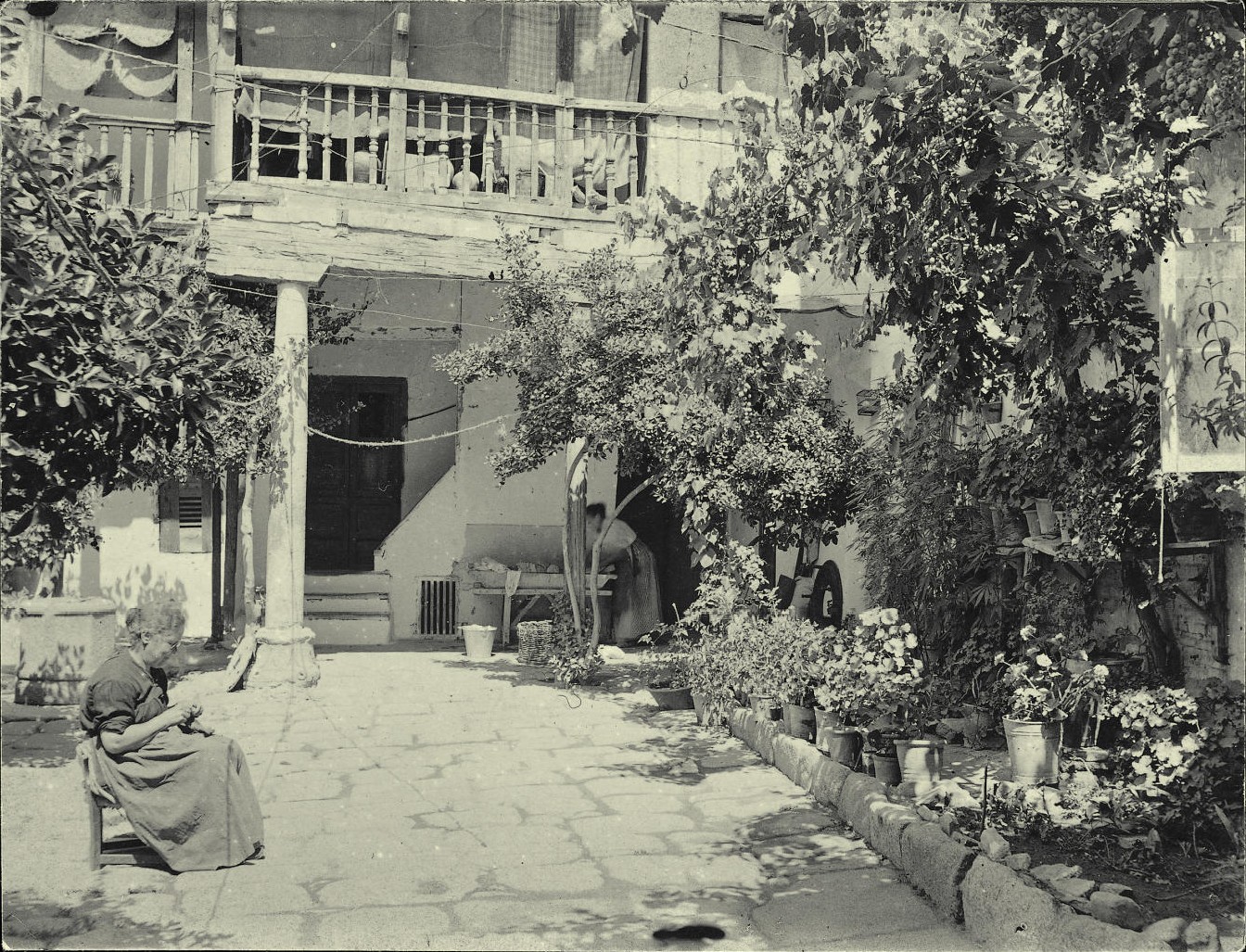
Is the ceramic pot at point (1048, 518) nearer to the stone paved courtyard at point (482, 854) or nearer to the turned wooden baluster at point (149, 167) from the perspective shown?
the stone paved courtyard at point (482, 854)

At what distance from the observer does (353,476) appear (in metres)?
15.2

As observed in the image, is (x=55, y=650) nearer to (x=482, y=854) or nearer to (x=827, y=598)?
(x=482, y=854)

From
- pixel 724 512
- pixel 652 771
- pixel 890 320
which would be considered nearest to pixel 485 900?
pixel 652 771

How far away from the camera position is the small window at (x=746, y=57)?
1330cm

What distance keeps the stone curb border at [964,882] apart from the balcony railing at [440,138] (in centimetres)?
695

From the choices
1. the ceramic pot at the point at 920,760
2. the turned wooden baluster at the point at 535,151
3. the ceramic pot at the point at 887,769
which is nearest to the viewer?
the ceramic pot at the point at 920,760

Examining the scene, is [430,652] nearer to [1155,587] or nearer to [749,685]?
[749,685]

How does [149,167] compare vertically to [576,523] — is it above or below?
above

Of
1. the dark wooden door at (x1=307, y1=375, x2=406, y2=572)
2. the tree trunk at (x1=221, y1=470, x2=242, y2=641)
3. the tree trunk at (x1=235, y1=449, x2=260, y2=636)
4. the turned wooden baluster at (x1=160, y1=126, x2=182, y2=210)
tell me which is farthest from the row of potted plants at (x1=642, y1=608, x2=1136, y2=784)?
the dark wooden door at (x1=307, y1=375, x2=406, y2=572)

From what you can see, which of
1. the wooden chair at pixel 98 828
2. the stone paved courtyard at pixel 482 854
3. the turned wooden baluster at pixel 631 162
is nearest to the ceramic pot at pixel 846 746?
the stone paved courtyard at pixel 482 854

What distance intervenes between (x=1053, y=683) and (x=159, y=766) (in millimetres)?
4914

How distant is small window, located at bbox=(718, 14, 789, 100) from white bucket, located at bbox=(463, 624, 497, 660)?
6.84 m

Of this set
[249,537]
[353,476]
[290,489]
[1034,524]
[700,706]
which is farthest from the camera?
[353,476]

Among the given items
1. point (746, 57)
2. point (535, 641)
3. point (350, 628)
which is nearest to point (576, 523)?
point (535, 641)
